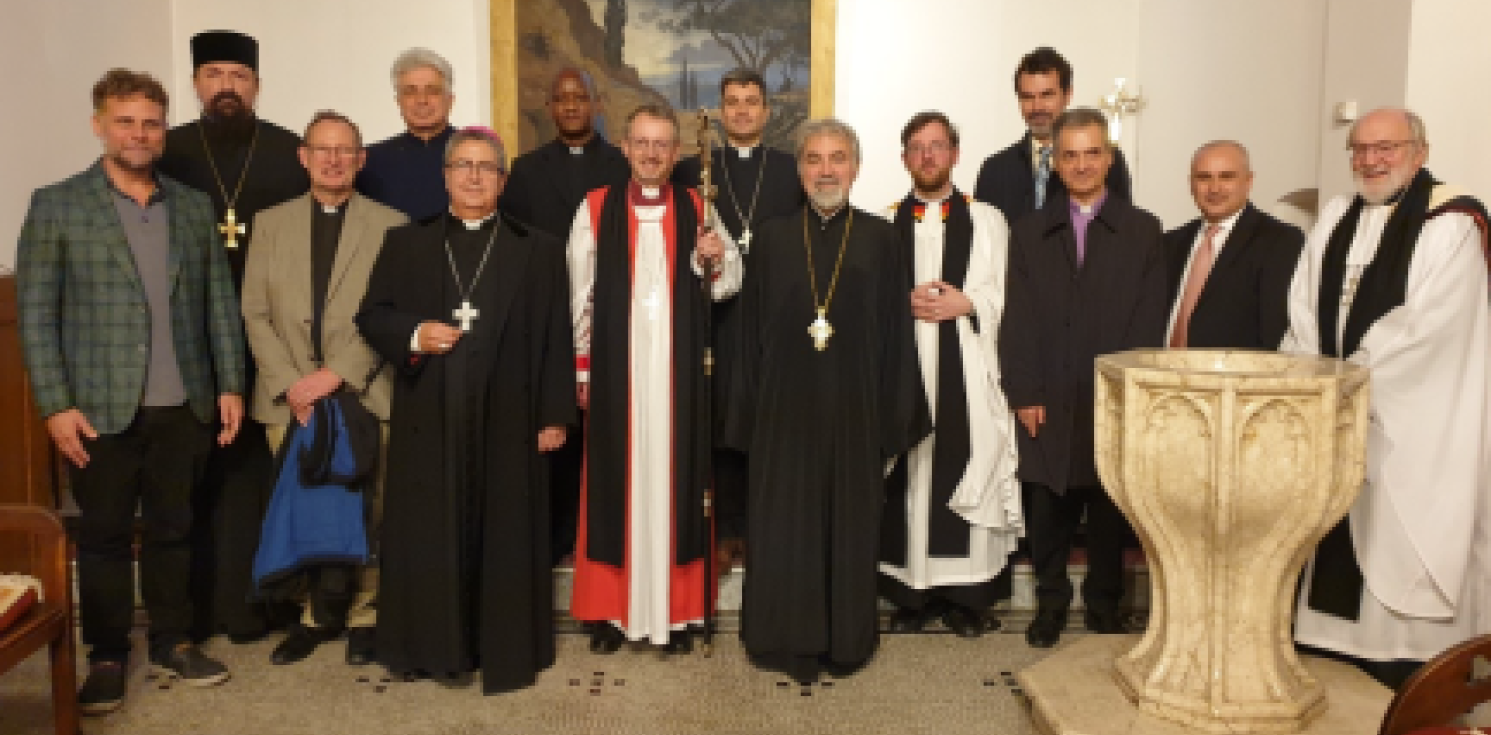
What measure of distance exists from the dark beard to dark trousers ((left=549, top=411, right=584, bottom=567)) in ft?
5.78

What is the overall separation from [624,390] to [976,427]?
1329mm

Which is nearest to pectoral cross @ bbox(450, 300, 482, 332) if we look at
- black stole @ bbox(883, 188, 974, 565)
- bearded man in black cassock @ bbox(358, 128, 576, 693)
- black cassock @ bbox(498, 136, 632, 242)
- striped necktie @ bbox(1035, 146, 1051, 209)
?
bearded man in black cassock @ bbox(358, 128, 576, 693)

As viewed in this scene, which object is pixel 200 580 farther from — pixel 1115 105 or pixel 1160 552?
pixel 1115 105

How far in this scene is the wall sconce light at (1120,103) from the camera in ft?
27.0

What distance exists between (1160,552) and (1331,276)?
133 cm

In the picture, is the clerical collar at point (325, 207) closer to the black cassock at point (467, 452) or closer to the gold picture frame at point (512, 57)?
the black cassock at point (467, 452)

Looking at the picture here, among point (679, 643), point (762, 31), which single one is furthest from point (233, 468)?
point (762, 31)

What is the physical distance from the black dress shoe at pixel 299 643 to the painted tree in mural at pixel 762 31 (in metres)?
4.83

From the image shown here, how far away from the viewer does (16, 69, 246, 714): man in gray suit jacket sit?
378 centimetres

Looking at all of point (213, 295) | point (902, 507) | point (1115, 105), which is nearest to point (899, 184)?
point (1115, 105)

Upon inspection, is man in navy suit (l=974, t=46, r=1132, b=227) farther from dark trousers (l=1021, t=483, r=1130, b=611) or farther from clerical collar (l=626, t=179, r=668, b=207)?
clerical collar (l=626, t=179, r=668, b=207)

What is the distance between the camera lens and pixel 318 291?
418 cm

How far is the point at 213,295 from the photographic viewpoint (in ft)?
13.3

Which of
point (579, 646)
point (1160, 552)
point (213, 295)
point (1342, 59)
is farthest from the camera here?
point (1342, 59)
